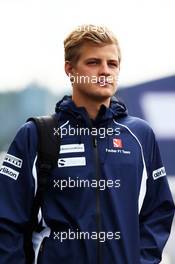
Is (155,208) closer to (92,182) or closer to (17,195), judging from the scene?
(92,182)

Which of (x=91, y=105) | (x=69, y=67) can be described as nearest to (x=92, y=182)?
(x=91, y=105)

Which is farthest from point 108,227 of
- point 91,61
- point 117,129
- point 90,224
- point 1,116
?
point 1,116

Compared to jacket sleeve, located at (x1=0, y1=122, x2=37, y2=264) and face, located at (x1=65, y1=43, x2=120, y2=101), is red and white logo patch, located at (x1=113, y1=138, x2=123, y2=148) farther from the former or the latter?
jacket sleeve, located at (x1=0, y1=122, x2=37, y2=264)

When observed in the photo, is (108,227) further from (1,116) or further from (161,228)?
(1,116)

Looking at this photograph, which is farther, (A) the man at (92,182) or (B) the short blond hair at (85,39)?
(B) the short blond hair at (85,39)

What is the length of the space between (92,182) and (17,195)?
219mm

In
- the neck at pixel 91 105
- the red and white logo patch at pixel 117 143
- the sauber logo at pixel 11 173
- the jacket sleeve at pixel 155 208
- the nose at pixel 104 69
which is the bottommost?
the jacket sleeve at pixel 155 208

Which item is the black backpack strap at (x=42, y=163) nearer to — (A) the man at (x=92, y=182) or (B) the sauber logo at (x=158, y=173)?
(A) the man at (x=92, y=182)

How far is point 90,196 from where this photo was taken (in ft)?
5.65

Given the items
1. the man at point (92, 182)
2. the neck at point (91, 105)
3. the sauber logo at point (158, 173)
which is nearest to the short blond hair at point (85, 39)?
the man at point (92, 182)

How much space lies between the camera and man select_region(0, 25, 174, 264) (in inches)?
67.3

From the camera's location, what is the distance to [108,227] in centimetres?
172

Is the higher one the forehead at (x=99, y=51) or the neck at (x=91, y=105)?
the forehead at (x=99, y=51)

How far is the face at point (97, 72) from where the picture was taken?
181cm
